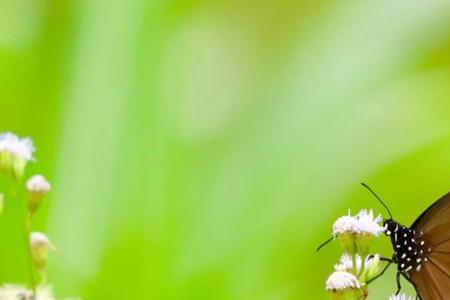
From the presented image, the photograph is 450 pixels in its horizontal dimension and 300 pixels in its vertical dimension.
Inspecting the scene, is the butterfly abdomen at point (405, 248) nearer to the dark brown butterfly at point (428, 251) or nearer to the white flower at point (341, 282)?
the dark brown butterfly at point (428, 251)

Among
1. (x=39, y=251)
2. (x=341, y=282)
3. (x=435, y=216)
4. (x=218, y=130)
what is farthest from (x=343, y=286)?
(x=218, y=130)

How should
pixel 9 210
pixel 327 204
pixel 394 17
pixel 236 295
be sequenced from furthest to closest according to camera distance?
pixel 394 17
pixel 327 204
pixel 236 295
pixel 9 210

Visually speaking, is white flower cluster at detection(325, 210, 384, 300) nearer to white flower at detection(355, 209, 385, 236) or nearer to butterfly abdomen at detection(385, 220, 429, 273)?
white flower at detection(355, 209, 385, 236)

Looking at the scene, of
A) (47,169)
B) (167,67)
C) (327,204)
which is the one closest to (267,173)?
(327,204)

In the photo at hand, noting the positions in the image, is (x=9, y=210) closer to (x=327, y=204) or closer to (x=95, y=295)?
(x=95, y=295)

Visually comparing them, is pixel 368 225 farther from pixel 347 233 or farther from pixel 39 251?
pixel 39 251

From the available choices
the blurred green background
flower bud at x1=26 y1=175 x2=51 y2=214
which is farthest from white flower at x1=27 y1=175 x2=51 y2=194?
the blurred green background
